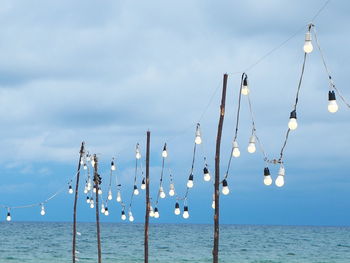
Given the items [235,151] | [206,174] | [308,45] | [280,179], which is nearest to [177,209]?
[206,174]

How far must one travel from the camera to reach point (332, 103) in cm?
1384

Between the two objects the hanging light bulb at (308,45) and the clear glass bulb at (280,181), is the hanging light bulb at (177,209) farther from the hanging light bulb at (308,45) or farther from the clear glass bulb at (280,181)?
the hanging light bulb at (308,45)

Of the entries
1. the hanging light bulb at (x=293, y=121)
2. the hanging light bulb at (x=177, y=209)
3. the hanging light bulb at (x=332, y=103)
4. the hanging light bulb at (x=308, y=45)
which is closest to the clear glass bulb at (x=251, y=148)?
the hanging light bulb at (x=293, y=121)

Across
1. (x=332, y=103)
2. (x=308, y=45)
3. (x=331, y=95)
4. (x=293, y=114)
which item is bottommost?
(x=293, y=114)

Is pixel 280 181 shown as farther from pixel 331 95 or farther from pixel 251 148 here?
pixel 331 95

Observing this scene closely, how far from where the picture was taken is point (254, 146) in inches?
651

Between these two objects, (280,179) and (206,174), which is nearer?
(280,179)

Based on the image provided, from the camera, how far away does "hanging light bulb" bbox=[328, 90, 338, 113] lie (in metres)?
13.8

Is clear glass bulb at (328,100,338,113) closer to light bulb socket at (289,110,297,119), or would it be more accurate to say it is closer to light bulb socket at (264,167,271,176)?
light bulb socket at (289,110,297,119)

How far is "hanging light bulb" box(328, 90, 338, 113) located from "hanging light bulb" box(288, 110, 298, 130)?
2.83 feet

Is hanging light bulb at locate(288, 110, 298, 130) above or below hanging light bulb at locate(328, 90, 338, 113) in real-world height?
below

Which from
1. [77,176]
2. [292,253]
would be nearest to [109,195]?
[77,176]

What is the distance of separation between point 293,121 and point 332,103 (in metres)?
0.98

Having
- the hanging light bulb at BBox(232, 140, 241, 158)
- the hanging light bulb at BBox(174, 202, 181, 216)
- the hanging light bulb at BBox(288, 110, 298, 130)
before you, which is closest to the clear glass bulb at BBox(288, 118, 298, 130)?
the hanging light bulb at BBox(288, 110, 298, 130)
